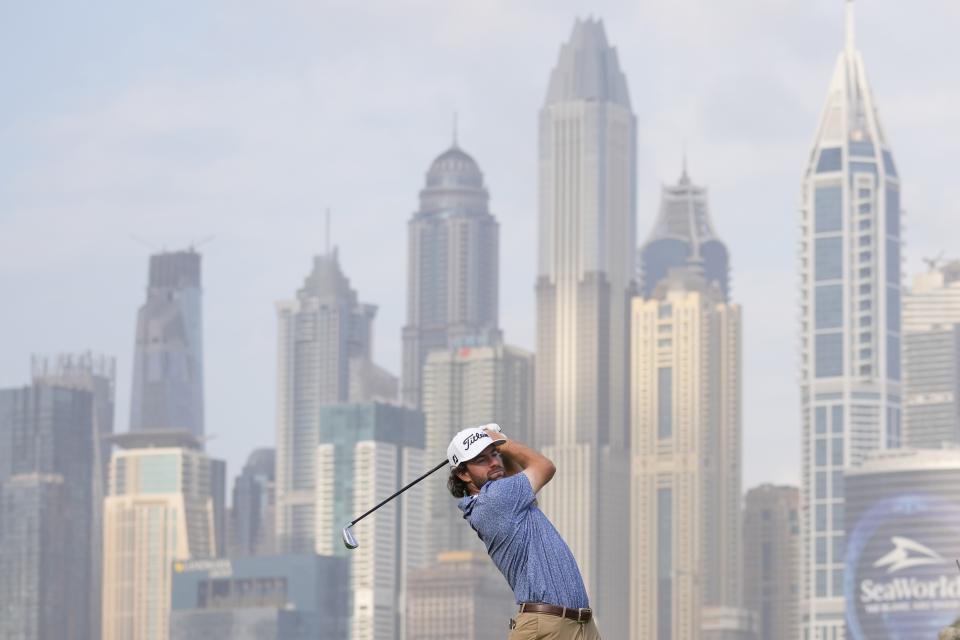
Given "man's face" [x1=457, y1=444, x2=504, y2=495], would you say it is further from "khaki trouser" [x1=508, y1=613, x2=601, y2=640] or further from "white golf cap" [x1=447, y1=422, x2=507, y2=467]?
"khaki trouser" [x1=508, y1=613, x2=601, y2=640]

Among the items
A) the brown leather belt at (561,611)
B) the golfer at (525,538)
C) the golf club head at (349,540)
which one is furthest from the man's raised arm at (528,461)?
the golf club head at (349,540)

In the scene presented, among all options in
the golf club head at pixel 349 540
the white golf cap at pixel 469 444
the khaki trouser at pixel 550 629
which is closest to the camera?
the khaki trouser at pixel 550 629

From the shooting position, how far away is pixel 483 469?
1194cm

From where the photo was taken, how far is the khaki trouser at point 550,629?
460 inches

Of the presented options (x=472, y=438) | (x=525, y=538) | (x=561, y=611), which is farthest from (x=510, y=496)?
(x=561, y=611)

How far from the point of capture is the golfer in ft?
38.4

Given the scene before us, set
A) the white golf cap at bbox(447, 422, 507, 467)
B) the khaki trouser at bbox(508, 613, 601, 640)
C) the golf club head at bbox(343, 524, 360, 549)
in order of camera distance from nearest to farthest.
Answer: the khaki trouser at bbox(508, 613, 601, 640), the white golf cap at bbox(447, 422, 507, 467), the golf club head at bbox(343, 524, 360, 549)

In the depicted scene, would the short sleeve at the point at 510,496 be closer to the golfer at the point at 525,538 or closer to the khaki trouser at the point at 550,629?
the golfer at the point at 525,538

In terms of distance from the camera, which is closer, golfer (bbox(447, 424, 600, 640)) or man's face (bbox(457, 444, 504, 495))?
golfer (bbox(447, 424, 600, 640))

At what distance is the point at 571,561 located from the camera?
11727mm

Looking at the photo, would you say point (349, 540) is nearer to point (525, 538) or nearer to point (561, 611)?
point (525, 538)

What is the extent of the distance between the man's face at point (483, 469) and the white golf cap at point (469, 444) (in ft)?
0.14

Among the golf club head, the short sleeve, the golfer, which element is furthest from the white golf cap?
the golf club head

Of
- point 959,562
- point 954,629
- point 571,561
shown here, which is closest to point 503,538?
point 571,561
